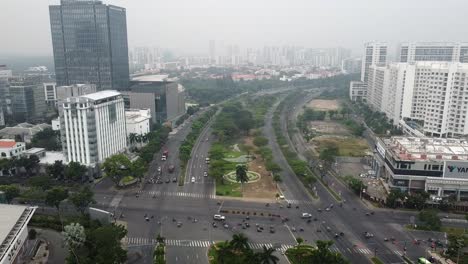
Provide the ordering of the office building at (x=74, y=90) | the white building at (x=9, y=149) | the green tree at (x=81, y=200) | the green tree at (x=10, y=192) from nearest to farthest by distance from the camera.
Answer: the green tree at (x=81, y=200) < the green tree at (x=10, y=192) < the white building at (x=9, y=149) < the office building at (x=74, y=90)

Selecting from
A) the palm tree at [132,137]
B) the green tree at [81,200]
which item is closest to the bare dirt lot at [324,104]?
the palm tree at [132,137]

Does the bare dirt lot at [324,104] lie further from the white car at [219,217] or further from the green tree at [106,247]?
the green tree at [106,247]

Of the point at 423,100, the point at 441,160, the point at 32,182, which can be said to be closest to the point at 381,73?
the point at 423,100

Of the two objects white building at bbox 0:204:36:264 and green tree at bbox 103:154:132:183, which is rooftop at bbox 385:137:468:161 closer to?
green tree at bbox 103:154:132:183

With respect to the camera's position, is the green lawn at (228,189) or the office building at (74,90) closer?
the green lawn at (228,189)

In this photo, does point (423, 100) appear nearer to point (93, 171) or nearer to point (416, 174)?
point (416, 174)

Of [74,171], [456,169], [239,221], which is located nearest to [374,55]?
[456,169]
